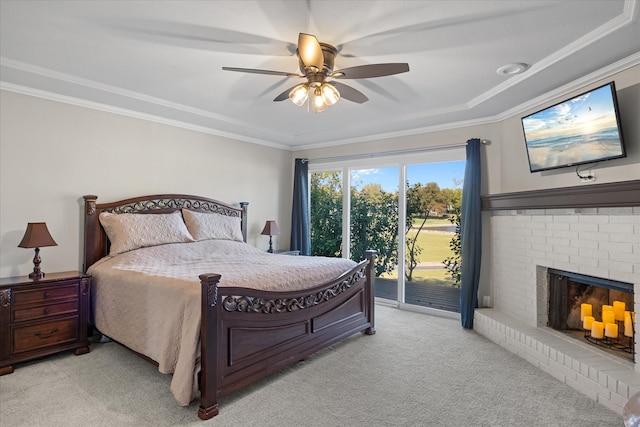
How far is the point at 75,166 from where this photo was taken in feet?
12.2

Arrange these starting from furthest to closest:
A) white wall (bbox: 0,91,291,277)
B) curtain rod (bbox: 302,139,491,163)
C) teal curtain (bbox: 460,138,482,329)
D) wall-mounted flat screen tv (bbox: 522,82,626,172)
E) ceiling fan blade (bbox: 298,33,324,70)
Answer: curtain rod (bbox: 302,139,491,163)
teal curtain (bbox: 460,138,482,329)
white wall (bbox: 0,91,291,277)
wall-mounted flat screen tv (bbox: 522,82,626,172)
ceiling fan blade (bbox: 298,33,324,70)

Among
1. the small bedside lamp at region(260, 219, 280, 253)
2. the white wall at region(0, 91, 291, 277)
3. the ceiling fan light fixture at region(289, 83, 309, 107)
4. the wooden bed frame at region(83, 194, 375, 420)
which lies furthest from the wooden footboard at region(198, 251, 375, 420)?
the white wall at region(0, 91, 291, 277)

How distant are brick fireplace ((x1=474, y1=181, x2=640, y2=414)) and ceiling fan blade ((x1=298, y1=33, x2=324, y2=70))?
2401mm

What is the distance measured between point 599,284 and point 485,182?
1.68 metres

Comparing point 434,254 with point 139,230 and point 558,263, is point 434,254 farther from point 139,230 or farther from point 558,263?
point 139,230

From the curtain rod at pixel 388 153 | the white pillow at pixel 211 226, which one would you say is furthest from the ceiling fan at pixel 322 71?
the white pillow at pixel 211 226

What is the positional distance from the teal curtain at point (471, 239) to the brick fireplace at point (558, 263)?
148 millimetres

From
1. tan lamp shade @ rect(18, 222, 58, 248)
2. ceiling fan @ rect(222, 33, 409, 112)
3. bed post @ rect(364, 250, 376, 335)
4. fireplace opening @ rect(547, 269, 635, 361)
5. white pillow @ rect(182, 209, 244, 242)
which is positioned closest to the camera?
ceiling fan @ rect(222, 33, 409, 112)

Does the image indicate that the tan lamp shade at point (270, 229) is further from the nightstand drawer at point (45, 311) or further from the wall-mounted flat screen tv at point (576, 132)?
the wall-mounted flat screen tv at point (576, 132)

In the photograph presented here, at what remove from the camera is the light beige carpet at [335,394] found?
2.27m

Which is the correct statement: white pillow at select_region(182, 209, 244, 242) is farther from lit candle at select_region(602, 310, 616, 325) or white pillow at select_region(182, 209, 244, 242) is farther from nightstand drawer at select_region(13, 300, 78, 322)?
lit candle at select_region(602, 310, 616, 325)

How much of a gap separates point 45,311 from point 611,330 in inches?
190

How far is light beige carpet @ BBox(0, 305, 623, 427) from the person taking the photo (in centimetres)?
227

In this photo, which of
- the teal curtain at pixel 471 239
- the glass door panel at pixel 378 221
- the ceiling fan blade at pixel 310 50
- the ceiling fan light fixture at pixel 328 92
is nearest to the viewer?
the ceiling fan blade at pixel 310 50
